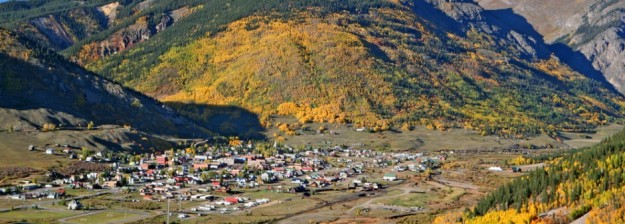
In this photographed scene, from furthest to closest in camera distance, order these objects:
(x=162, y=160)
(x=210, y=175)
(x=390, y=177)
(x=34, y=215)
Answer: (x=162, y=160) < (x=390, y=177) < (x=210, y=175) < (x=34, y=215)

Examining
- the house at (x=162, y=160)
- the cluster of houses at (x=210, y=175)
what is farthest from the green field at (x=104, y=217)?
the house at (x=162, y=160)

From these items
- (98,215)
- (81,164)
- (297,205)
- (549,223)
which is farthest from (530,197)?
(81,164)

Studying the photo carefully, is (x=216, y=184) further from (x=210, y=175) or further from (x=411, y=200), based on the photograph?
(x=411, y=200)

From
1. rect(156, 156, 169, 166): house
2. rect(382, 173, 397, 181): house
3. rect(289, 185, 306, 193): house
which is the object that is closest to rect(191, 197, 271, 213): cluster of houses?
rect(289, 185, 306, 193): house

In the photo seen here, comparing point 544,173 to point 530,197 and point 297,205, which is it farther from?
point 297,205

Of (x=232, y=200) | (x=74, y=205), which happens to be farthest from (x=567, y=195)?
(x=74, y=205)
